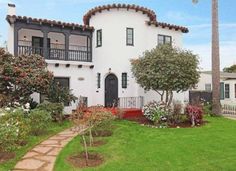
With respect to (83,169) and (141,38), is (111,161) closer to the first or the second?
(83,169)

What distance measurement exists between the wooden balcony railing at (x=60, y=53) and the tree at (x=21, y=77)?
2738mm

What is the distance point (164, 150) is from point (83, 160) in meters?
2.93

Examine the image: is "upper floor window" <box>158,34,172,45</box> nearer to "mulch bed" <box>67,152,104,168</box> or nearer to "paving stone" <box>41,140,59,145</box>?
"paving stone" <box>41,140,59,145</box>

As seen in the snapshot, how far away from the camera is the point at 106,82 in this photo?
22859mm

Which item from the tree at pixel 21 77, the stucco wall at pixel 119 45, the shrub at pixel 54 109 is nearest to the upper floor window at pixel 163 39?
the stucco wall at pixel 119 45

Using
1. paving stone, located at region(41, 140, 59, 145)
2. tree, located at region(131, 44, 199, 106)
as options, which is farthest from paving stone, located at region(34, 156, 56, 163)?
tree, located at region(131, 44, 199, 106)

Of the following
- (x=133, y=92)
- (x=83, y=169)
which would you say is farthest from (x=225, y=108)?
(x=83, y=169)

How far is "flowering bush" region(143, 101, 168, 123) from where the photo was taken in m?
17.2

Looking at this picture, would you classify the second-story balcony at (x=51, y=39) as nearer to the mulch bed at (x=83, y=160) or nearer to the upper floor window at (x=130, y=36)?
the upper floor window at (x=130, y=36)

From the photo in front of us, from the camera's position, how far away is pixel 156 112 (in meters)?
17.3

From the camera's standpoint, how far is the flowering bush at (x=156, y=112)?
17.2m

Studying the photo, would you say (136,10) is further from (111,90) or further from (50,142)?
(50,142)

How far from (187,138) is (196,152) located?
2.22m

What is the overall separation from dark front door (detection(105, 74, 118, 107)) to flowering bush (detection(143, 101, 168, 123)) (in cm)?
498
